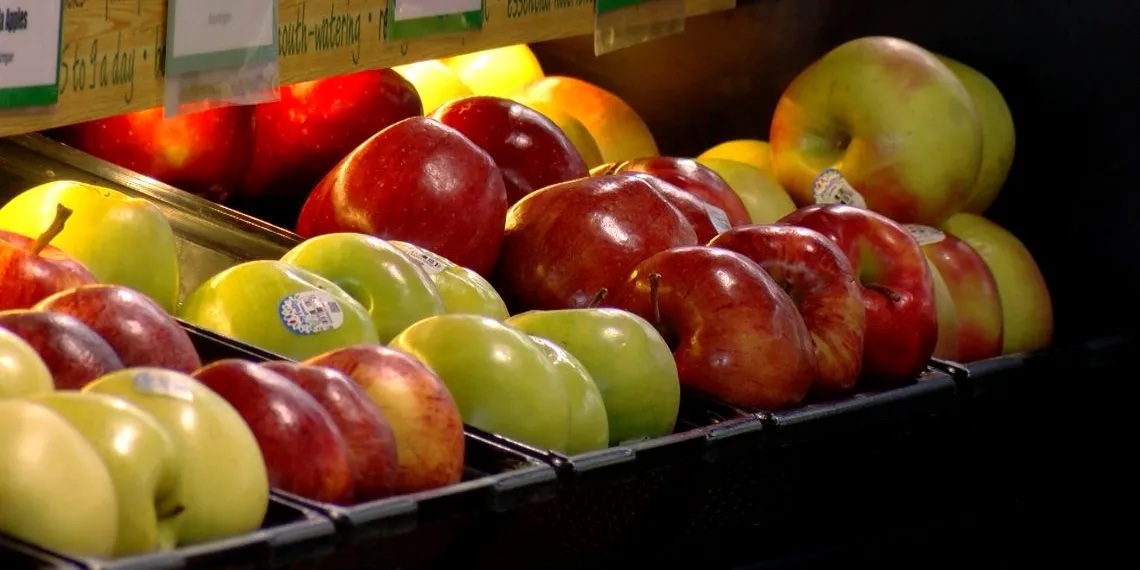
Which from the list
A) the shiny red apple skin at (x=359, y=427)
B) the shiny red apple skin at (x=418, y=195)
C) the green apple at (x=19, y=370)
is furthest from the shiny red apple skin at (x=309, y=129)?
the green apple at (x=19, y=370)

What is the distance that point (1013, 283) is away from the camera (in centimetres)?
276

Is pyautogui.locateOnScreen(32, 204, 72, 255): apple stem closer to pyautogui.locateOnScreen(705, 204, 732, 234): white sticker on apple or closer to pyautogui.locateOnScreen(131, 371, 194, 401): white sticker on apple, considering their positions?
pyautogui.locateOnScreen(131, 371, 194, 401): white sticker on apple

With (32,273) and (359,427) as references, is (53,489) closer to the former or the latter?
(359,427)

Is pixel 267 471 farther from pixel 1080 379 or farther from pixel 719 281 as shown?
pixel 1080 379

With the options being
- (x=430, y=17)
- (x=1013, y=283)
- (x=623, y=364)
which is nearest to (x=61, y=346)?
(x=623, y=364)

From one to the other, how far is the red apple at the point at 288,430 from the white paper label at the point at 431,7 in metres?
0.78

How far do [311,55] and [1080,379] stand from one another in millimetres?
1428

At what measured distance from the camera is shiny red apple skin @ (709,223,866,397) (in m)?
2.01

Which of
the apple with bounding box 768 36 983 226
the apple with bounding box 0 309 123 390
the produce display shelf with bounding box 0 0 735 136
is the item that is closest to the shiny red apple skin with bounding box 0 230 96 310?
the produce display shelf with bounding box 0 0 735 136

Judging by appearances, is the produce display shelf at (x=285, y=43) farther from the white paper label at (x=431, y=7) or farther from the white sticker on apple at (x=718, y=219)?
the white sticker on apple at (x=718, y=219)

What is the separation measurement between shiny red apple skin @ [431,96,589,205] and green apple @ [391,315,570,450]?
0.81 metres

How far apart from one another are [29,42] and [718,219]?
1045 millimetres

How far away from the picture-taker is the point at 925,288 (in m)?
2.21

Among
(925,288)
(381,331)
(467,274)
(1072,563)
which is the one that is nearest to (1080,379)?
(1072,563)
